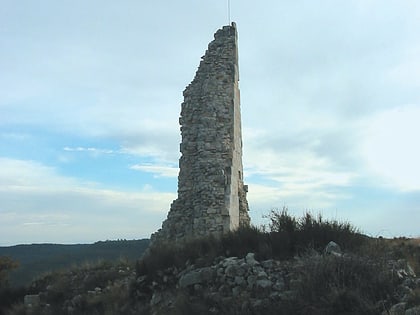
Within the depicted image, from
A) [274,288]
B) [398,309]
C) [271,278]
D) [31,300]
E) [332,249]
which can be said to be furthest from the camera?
[31,300]

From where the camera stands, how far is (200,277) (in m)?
9.80

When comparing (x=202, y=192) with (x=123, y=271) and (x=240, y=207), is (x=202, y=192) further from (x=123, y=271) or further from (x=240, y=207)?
(x=123, y=271)

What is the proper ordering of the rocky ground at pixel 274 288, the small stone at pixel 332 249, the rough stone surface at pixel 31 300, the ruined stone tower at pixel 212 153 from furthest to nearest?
1. the ruined stone tower at pixel 212 153
2. the rough stone surface at pixel 31 300
3. the small stone at pixel 332 249
4. the rocky ground at pixel 274 288

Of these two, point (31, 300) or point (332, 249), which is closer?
point (332, 249)

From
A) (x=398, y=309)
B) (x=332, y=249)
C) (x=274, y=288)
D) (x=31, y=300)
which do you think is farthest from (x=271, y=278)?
(x=31, y=300)

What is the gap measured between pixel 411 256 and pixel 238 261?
3595 mm

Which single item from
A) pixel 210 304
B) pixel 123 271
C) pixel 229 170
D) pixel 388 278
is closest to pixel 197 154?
pixel 229 170

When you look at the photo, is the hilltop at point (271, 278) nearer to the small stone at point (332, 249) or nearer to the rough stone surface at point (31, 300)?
the small stone at point (332, 249)

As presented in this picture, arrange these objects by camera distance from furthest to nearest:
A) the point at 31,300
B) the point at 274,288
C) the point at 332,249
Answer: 1. the point at 31,300
2. the point at 332,249
3. the point at 274,288

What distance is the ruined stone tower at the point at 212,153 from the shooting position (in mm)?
14117

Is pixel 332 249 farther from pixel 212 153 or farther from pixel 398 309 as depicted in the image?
pixel 212 153

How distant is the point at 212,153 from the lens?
578 inches

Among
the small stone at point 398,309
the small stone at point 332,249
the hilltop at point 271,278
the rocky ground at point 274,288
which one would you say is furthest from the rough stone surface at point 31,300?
the small stone at point 398,309

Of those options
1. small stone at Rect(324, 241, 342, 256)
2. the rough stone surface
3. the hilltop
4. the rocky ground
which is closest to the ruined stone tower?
the hilltop
